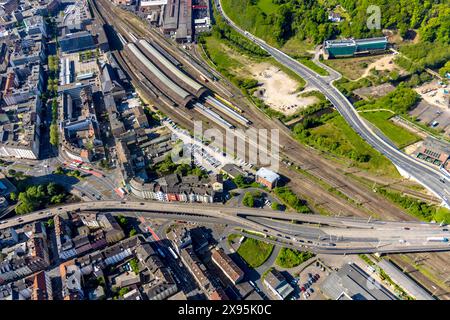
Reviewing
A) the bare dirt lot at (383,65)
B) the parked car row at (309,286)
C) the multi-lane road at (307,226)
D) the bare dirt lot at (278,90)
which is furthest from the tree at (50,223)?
the bare dirt lot at (383,65)

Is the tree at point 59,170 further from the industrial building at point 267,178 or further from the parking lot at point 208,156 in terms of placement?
the industrial building at point 267,178

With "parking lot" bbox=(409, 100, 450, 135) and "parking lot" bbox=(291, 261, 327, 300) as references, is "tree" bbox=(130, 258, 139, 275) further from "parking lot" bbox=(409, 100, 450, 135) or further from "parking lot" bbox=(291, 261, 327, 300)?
"parking lot" bbox=(409, 100, 450, 135)

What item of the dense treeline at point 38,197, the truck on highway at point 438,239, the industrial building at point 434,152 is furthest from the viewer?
the industrial building at point 434,152

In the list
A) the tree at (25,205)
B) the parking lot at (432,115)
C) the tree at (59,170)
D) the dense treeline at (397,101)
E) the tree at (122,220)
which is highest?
the dense treeline at (397,101)

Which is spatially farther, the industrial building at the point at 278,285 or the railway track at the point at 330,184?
the railway track at the point at 330,184

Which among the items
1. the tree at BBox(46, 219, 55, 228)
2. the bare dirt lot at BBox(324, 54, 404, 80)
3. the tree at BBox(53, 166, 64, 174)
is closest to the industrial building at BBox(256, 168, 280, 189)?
the tree at BBox(46, 219, 55, 228)

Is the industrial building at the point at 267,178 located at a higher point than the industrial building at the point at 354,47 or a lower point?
lower
